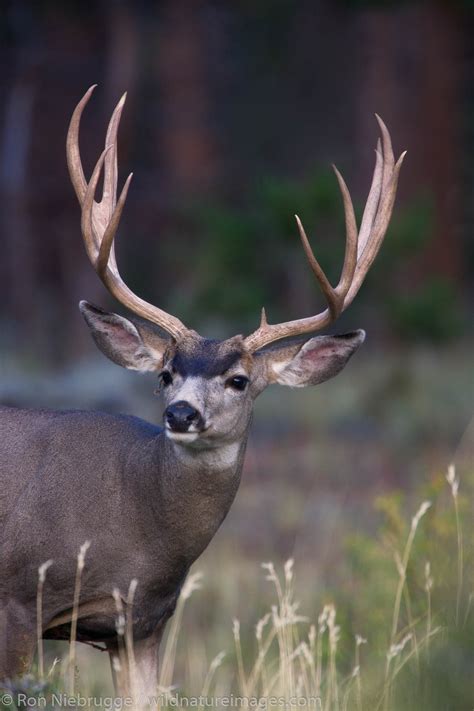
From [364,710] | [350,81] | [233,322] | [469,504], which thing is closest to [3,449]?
[364,710]

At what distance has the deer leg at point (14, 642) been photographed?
209 inches

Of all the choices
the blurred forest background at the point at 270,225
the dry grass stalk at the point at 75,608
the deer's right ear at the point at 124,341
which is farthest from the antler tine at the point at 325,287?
the dry grass stalk at the point at 75,608

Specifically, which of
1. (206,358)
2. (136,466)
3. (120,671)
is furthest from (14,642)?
(206,358)

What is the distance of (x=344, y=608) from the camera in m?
7.28

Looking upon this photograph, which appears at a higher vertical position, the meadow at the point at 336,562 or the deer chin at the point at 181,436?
the deer chin at the point at 181,436

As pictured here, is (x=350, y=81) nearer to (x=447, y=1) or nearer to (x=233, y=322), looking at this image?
(x=447, y=1)

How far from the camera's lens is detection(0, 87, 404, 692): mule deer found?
17.6ft

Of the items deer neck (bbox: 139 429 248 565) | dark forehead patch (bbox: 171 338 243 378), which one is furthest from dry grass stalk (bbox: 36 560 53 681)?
dark forehead patch (bbox: 171 338 243 378)

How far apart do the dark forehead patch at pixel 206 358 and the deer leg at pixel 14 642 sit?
1.12m

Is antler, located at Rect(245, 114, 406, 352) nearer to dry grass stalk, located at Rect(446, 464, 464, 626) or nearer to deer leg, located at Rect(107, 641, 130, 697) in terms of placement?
dry grass stalk, located at Rect(446, 464, 464, 626)

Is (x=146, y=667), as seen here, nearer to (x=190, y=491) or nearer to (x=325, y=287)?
(x=190, y=491)

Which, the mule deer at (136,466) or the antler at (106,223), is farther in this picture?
the antler at (106,223)

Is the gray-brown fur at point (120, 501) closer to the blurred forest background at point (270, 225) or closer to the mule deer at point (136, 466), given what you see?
the mule deer at point (136, 466)

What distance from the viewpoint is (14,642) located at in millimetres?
5301
